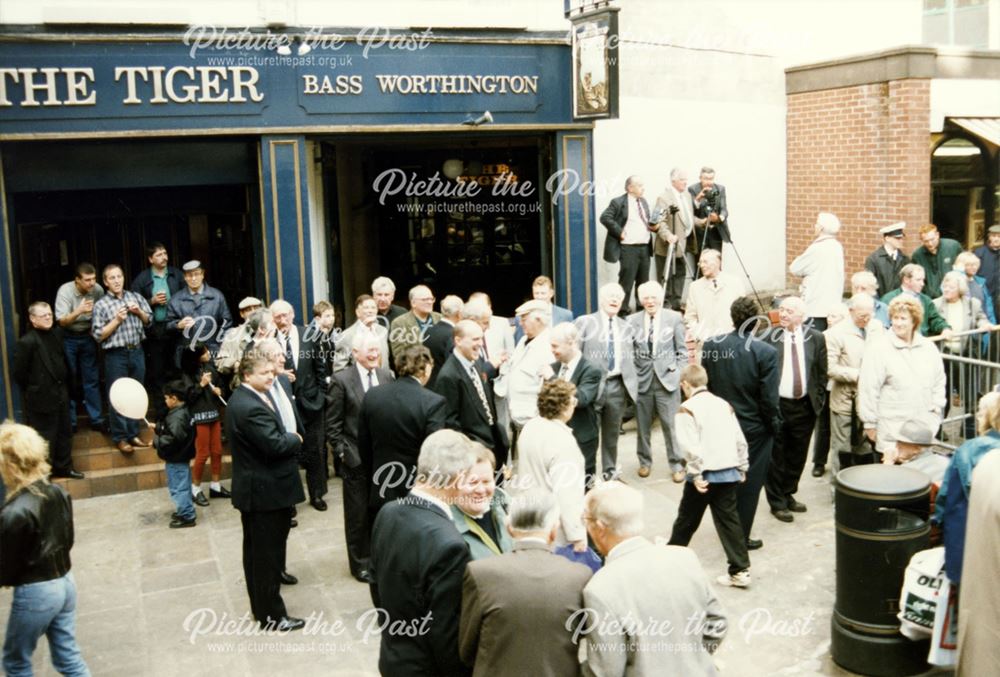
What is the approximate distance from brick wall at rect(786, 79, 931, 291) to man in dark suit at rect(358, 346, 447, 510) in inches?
366

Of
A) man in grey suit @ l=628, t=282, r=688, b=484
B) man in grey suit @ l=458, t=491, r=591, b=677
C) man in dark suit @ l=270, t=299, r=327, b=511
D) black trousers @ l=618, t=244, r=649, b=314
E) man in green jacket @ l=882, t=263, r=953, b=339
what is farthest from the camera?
black trousers @ l=618, t=244, r=649, b=314

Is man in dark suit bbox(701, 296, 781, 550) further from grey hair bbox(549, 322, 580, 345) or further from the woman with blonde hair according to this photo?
the woman with blonde hair

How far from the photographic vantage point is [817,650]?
6648 mm

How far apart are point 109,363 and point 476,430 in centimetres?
A: 465

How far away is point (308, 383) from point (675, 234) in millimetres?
5381

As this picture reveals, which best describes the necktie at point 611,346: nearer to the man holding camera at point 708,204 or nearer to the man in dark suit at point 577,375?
the man in dark suit at point 577,375

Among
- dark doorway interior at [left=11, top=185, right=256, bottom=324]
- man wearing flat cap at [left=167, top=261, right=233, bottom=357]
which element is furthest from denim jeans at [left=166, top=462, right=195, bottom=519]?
dark doorway interior at [left=11, top=185, right=256, bottom=324]

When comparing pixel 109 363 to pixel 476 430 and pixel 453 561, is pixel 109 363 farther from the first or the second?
pixel 453 561

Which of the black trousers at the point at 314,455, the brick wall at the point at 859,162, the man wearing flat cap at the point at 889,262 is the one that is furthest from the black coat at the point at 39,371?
the brick wall at the point at 859,162

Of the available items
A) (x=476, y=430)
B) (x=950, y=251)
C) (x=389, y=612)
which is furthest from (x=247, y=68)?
→ (x=950, y=251)

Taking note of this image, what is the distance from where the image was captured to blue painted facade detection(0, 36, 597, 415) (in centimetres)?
1000

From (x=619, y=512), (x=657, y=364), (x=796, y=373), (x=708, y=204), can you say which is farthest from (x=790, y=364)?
(x=619, y=512)

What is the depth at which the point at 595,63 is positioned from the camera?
11.6 m

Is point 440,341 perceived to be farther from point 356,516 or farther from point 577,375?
point 356,516
